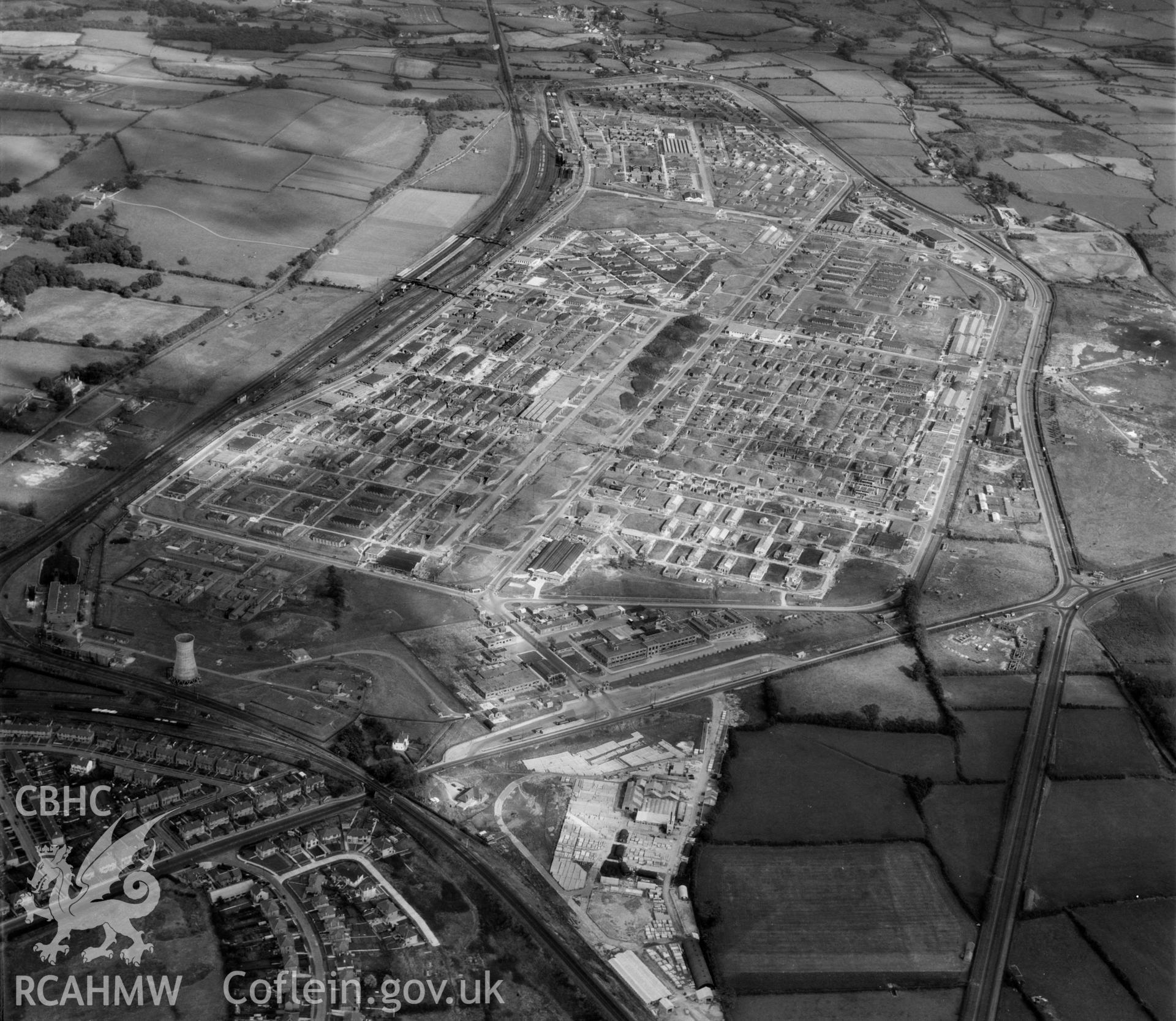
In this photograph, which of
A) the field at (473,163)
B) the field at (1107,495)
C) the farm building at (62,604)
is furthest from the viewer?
the field at (473,163)

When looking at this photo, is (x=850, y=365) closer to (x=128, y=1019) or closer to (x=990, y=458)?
(x=990, y=458)

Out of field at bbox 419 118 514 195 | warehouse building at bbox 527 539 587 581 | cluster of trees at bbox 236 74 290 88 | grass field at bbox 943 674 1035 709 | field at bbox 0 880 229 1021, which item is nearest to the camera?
field at bbox 0 880 229 1021

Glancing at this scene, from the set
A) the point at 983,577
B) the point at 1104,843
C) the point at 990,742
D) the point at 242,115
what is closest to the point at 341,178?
the point at 242,115

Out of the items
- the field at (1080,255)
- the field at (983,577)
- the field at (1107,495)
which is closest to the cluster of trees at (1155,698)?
the field at (983,577)

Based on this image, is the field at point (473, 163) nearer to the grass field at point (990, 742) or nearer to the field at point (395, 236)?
the field at point (395, 236)

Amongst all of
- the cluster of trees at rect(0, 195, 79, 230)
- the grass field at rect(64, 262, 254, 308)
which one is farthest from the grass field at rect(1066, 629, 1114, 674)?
the cluster of trees at rect(0, 195, 79, 230)

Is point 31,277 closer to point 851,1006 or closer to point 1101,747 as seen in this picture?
point 1101,747

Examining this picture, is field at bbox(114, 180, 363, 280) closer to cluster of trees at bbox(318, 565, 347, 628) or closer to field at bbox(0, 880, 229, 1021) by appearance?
cluster of trees at bbox(318, 565, 347, 628)
